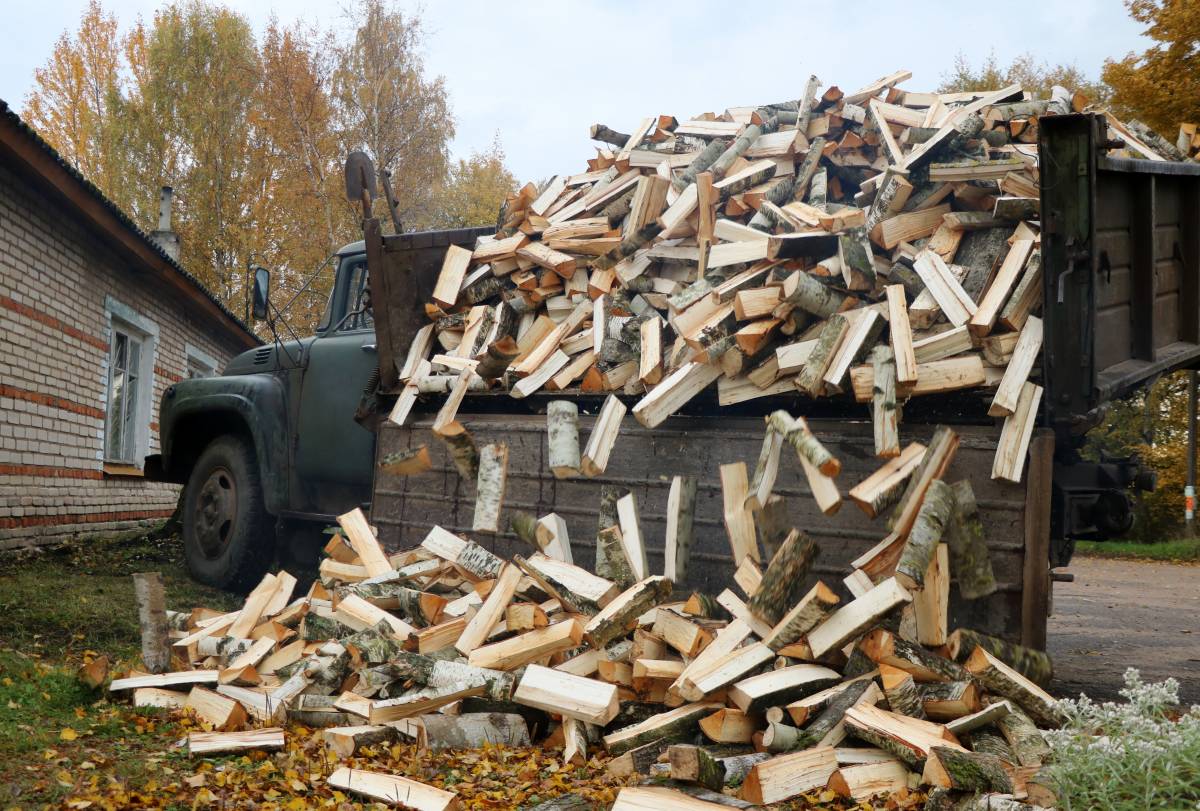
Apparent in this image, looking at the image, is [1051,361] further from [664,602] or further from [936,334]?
[664,602]

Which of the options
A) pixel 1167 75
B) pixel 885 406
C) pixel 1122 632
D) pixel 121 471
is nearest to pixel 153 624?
pixel 885 406

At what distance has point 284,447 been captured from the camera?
23.0 feet

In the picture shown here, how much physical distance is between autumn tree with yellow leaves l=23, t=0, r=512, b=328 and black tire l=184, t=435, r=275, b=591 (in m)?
19.7

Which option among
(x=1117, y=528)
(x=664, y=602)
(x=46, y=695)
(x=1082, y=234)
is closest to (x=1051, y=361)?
(x=1082, y=234)

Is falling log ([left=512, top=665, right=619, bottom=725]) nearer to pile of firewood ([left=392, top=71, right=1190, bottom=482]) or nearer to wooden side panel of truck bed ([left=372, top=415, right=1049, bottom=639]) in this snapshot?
wooden side panel of truck bed ([left=372, top=415, right=1049, bottom=639])

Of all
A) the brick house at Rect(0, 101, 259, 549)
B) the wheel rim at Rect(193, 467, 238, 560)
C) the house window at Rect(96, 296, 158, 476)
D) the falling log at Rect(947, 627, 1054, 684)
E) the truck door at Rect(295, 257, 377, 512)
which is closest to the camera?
the falling log at Rect(947, 627, 1054, 684)

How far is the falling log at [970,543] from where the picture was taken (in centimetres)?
380

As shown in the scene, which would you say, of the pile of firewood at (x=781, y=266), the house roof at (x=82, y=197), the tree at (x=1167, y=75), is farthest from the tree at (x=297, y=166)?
the pile of firewood at (x=781, y=266)

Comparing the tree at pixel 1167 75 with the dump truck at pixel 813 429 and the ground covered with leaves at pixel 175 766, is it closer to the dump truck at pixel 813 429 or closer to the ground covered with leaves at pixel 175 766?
the dump truck at pixel 813 429

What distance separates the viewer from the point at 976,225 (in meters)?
4.62

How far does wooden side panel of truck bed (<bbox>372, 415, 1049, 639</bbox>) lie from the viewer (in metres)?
3.88

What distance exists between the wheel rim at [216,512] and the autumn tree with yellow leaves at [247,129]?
19725 millimetres

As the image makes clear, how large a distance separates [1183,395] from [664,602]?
20.9 metres

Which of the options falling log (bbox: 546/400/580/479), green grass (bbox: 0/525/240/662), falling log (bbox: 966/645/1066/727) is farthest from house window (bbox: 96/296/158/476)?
falling log (bbox: 966/645/1066/727)
